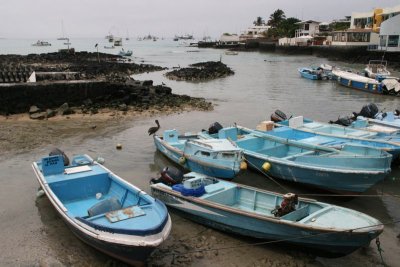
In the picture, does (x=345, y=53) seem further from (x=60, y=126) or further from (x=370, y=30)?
(x=60, y=126)

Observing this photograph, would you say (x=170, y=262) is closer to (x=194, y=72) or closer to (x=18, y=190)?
(x=18, y=190)

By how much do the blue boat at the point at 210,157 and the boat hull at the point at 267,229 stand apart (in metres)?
2.30

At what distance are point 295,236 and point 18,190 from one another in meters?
8.79

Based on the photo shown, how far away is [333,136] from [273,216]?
6842mm

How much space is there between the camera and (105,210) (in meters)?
8.32

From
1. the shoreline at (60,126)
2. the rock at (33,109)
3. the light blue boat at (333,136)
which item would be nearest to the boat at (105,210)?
the shoreline at (60,126)

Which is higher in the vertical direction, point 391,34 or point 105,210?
point 391,34

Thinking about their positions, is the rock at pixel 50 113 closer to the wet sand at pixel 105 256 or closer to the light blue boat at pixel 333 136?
the wet sand at pixel 105 256

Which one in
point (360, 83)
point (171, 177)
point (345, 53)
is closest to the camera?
point (171, 177)

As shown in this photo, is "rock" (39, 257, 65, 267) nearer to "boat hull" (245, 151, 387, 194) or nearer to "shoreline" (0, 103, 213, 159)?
"boat hull" (245, 151, 387, 194)

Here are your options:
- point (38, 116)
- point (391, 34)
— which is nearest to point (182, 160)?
point (38, 116)

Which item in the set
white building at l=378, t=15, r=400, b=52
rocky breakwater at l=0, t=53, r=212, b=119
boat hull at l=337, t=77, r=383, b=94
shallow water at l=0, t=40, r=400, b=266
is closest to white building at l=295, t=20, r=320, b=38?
white building at l=378, t=15, r=400, b=52

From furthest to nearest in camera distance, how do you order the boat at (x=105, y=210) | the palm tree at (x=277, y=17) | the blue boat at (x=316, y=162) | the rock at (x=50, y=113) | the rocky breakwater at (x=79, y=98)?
the palm tree at (x=277, y=17), the rocky breakwater at (x=79, y=98), the rock at (x=50, y=113), the blue boat at (x=316, y=162), the boat at (x=105, y=210)

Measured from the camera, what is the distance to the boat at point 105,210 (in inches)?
283
